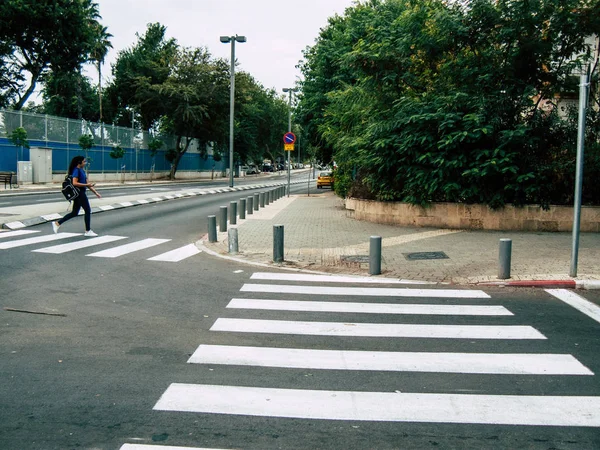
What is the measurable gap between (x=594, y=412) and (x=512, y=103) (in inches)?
522

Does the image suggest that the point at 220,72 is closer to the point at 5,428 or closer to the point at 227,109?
the point at 227,109

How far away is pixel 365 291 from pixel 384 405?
14.8 feet

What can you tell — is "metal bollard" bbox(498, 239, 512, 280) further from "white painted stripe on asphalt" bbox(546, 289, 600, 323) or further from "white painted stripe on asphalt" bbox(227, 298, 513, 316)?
"white painted stripe on asphalt" bbox(227, 298, 513, 316)

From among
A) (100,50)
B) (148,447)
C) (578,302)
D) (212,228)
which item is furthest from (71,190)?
(100,50)

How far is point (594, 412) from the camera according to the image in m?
4.38

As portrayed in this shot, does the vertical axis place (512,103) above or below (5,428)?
above

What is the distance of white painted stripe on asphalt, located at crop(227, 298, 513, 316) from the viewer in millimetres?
7688

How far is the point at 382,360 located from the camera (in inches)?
222

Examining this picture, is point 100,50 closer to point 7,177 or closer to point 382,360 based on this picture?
point 7,177

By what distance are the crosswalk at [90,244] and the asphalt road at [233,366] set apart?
1752 millimetres

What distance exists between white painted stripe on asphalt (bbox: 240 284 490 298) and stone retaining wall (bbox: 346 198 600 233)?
7.23 metres

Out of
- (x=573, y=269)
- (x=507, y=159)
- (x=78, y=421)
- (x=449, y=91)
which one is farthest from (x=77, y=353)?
(x=449, y=91)

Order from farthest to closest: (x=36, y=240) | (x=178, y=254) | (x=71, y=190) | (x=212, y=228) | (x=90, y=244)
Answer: (x=71, y=190), (x=212, y=228), (x=36, y=240), (x=90, y=244), (x=178, y=254)

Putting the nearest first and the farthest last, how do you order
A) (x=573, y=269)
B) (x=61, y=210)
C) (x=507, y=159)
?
(x=573, y=269)
(x=507, y=159)
(x=61, y=210)
